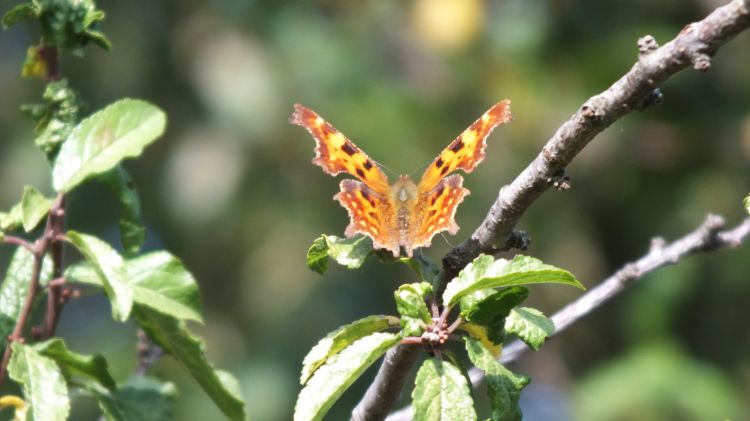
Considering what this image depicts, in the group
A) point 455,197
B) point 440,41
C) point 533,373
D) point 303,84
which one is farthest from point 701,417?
point 455,197

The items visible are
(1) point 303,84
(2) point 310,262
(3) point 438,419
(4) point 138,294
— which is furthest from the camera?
(1) point 303,84

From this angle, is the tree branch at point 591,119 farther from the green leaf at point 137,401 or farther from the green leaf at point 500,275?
the green leaf at point 137,401

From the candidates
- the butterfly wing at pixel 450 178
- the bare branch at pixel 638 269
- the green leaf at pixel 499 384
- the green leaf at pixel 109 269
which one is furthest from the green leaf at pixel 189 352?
the green leaf at pixel 499 384

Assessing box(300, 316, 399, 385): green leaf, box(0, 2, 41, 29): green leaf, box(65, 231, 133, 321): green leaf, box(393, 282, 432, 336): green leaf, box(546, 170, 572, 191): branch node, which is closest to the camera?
box(546, 170, 572, 191): branch node

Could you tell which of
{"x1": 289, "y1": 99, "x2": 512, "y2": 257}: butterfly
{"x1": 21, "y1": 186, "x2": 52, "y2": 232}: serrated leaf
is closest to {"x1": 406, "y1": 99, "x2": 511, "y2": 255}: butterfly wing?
{"x1": 289, "y1": 99, "x2": 512, "y2": 257}: butterfly

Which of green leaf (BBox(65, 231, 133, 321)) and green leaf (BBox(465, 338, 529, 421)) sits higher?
green leaf (BBox(65, 231, 133, 321))

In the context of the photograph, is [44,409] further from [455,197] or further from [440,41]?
[440,41]

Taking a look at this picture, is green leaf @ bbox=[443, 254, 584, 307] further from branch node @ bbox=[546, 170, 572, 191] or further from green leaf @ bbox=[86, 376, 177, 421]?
green leaf @ bbox=[86, 376, 177, 421]

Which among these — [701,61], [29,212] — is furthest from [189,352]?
[701,61]
